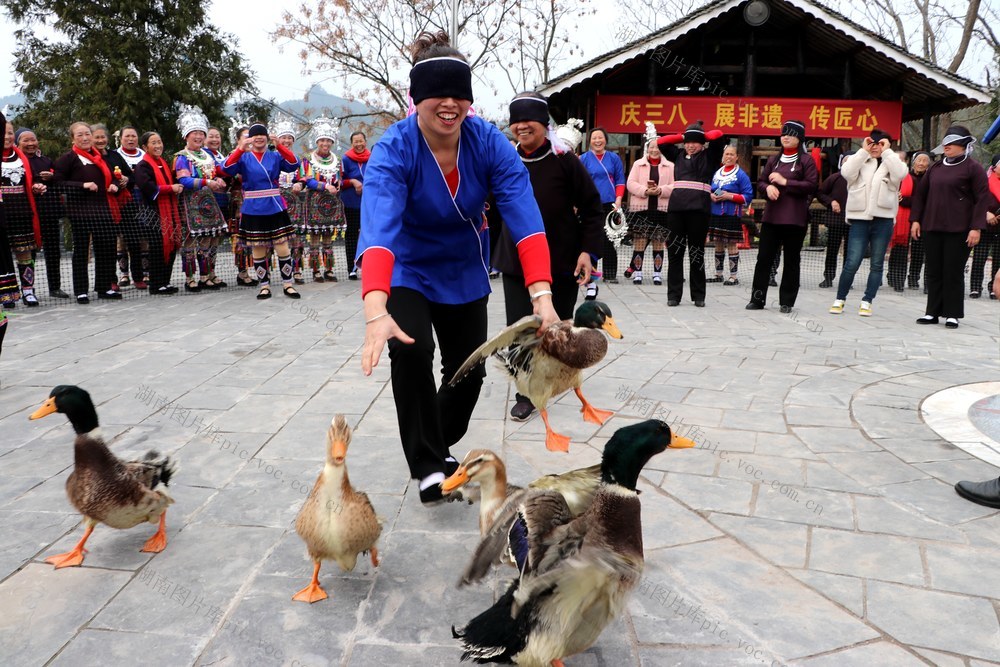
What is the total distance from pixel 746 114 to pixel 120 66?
18.9 m

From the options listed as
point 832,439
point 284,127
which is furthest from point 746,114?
point 832,439

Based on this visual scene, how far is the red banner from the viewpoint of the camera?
17562 mm

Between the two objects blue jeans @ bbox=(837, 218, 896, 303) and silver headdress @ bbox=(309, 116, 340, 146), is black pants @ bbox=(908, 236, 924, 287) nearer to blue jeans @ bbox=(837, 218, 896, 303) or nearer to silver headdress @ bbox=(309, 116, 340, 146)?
blue jeans @ bbox=(837, 218, 896, 303)

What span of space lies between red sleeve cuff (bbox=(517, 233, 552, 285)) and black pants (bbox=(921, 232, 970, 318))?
23.2ft

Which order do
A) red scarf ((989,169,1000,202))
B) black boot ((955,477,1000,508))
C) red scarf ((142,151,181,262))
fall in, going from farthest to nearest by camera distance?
red scarf ((989,169,1000,202)) < red scarf ((142,151,181,262)) < black boot ((955,477,1000,508))

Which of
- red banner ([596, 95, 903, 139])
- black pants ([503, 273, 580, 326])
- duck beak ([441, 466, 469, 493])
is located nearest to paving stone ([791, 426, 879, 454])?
black pants ([503, 273, 580, 326])

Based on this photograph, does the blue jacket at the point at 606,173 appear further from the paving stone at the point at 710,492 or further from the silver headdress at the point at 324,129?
the paving stone at the point at 710,492

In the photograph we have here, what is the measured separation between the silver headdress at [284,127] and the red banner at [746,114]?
28.0ft

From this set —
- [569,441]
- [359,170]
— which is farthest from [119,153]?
[569,441]

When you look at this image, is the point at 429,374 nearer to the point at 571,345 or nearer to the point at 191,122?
the point at 571,345

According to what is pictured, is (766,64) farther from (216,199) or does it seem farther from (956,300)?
(216,199)

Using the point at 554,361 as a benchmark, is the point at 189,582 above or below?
below

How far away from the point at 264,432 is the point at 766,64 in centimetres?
1861

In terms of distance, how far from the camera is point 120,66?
2327 centimetres
